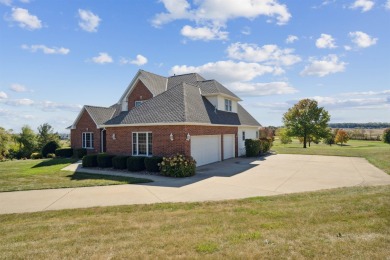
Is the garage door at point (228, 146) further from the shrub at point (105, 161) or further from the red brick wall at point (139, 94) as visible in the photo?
the shrub at point (105, 161)

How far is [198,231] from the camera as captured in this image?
6465 mm

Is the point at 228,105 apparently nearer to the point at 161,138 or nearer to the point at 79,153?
the point at 161,138

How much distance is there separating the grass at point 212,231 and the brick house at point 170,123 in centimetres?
899

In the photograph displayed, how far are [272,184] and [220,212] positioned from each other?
5649 mm

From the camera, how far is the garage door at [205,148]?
61.9 ft

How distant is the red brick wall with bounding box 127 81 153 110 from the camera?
2564cm

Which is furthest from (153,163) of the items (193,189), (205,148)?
(193,189)

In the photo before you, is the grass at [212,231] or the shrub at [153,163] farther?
the shrub at [153,163]

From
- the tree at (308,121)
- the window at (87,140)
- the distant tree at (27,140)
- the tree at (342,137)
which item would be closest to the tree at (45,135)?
the distant tree at (27,140)

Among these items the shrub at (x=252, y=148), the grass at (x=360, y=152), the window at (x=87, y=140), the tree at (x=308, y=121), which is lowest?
the grass at (x=360, y=152)

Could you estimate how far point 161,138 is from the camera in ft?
58.9

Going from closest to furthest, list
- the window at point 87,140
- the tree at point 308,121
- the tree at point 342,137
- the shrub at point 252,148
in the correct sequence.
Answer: the shrub at point 252,148, the window at point 87,140, the tree at point 308,121, the tree at point 342,137

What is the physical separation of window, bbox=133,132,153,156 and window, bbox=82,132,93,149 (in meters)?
11.5

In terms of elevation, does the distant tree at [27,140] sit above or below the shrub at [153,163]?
above
